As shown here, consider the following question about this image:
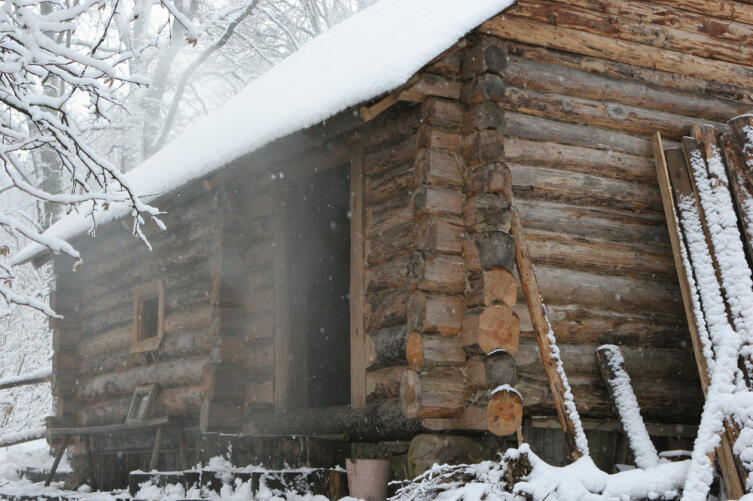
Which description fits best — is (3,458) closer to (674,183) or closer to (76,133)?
(76,133)

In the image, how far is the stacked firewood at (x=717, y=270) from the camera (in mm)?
5680

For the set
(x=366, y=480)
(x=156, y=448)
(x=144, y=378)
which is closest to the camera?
(x=366, y=480)

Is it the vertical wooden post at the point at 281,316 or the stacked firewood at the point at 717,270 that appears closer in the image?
the stacked firewood at the point at 717,270

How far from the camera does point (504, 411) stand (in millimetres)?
5945

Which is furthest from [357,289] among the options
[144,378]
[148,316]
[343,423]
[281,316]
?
[148,316]

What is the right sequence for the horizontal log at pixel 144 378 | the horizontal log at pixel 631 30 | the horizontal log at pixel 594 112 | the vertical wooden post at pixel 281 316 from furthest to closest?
1. the horizontal log at pixel 144 378
2. the vertical wooden post at pixel 281 316
3. the horizontal log at pixel 631 30
4. the horizontal log at pixel 594 112

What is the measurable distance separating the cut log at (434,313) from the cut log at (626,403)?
4.30 ft

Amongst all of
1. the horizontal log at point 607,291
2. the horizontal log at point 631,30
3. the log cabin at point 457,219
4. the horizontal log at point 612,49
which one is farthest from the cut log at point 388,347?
the horizontal log at point 631,30

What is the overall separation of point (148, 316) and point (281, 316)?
11.0 feet

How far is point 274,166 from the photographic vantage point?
863cm

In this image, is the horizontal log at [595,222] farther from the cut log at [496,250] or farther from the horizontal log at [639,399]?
the horizontal log at [639,399]

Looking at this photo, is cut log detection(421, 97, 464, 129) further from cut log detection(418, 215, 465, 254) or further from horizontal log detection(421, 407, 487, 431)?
horizontal log detection(421, 407, 487, 431)

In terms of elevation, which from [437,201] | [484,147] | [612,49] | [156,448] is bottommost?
[156,448]

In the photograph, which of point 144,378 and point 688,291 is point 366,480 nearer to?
point 688,291
